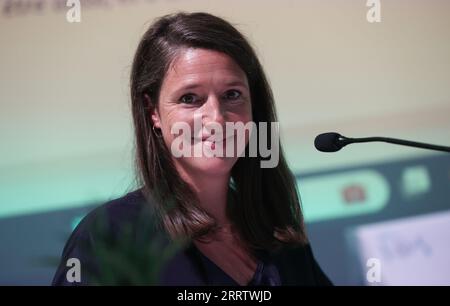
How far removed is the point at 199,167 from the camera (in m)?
1.48

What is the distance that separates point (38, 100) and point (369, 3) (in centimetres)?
102

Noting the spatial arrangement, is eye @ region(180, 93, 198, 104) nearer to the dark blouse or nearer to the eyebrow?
the eyebrow

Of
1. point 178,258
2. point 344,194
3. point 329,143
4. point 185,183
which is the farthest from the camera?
point 344,194

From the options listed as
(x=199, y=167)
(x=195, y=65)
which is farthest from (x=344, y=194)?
(x=195, y=65)

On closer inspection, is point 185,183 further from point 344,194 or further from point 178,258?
point 344,194

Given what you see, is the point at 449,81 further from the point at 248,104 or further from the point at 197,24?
the point at 197,24

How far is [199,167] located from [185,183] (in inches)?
2.3

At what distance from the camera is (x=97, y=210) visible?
1.44m

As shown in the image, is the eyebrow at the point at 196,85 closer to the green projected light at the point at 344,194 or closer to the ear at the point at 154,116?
the ear at the point at 154,116

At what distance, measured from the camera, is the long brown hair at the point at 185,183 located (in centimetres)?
144

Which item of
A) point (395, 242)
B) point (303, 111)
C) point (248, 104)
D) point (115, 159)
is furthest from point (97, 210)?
point (395, 242)

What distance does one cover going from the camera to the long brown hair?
1.44 meters

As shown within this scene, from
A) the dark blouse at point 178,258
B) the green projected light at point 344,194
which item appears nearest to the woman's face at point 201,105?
the dark blouse at point 178,258

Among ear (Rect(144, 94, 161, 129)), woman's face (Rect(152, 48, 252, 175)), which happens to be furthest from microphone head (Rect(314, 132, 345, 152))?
ear (Rect(144, 94, 161, 129))
